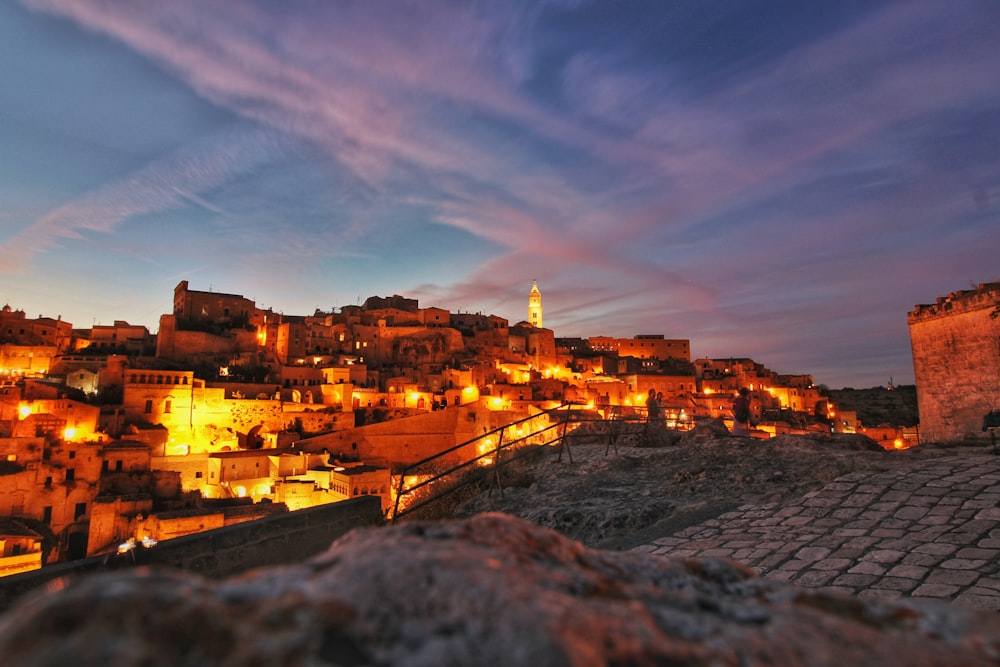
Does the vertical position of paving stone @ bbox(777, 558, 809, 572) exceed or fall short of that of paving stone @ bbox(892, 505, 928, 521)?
it falls short

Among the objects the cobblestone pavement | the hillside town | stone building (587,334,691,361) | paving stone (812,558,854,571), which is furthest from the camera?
stone building (587,334,691,361)

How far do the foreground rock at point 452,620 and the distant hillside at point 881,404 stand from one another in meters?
65.5

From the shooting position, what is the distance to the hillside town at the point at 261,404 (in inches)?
1218

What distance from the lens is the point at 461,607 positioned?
1496 millimetres

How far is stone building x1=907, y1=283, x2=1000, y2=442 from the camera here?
1557 centimetres

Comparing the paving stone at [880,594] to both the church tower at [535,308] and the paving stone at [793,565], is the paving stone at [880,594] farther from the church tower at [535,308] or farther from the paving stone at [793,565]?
the church tower at [535,308]

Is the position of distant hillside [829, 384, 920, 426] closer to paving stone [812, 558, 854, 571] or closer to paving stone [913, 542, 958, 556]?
paving stone [913, 542, 958, 556]

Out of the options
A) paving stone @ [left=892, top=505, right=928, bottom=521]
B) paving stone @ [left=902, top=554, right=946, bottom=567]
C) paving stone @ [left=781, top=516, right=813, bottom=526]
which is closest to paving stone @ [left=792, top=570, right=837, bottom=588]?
paving stone @ [left=902, top=554, right=946, bottom=567]

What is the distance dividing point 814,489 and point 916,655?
738 centimetres

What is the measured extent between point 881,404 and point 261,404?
71.6 m

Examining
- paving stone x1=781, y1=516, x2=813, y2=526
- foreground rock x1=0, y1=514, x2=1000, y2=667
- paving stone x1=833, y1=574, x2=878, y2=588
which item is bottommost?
paving stone x1=833, y1=574, x2=878, y2=588

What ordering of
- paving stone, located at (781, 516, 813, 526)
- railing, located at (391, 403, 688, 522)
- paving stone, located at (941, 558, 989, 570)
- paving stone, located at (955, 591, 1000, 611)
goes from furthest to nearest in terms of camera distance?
1. railing, located at (391, 403, 688, 522)
2. paving stone, located at (781, 516, 813, 526)
3. paving stone, located at (941, 558, 989, 570)
4. paving stone, located at (955, 591, 1000, 611)

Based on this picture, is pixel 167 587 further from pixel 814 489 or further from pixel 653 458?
pixel 653 458

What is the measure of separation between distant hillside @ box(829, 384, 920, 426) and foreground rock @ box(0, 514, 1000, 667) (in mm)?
65539
